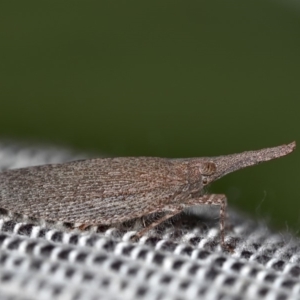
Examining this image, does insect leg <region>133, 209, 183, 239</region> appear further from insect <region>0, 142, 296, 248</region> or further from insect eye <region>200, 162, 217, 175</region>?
insect eye <region>200, 162, 217, 175</region>

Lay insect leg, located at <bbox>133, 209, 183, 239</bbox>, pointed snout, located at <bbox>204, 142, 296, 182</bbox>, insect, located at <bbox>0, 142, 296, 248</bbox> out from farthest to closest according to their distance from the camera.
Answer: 1. pointed snout, located at <bbox>204, 142, 296, 182</bbox>
2. insect, located at <bbox>0, 142, 296, 248</bbox>
3. insect leg, located at <bbox>133, 209, 183, 239</bbox>

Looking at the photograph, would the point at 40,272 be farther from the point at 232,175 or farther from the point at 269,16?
the point at 269,16

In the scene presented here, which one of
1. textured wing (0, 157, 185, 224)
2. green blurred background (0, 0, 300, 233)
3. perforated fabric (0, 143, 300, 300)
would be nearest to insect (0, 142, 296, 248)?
textured wing (0, 157, 185, 224)

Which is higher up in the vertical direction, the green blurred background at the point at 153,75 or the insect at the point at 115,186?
the green blurred background at the point at 153,75

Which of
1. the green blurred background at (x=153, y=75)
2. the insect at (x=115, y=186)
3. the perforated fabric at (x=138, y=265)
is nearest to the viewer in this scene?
the perforated fabric at (x=138, y=265)

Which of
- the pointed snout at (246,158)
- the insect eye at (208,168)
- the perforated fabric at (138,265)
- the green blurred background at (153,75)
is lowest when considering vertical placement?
the perforated fabric at (138,265)

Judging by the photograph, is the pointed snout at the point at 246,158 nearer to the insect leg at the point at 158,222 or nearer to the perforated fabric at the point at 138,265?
the insect leg at the point at 158,222

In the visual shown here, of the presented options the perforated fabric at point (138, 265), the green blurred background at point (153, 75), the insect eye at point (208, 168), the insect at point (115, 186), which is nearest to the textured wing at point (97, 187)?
the insect at point (115, 186)
